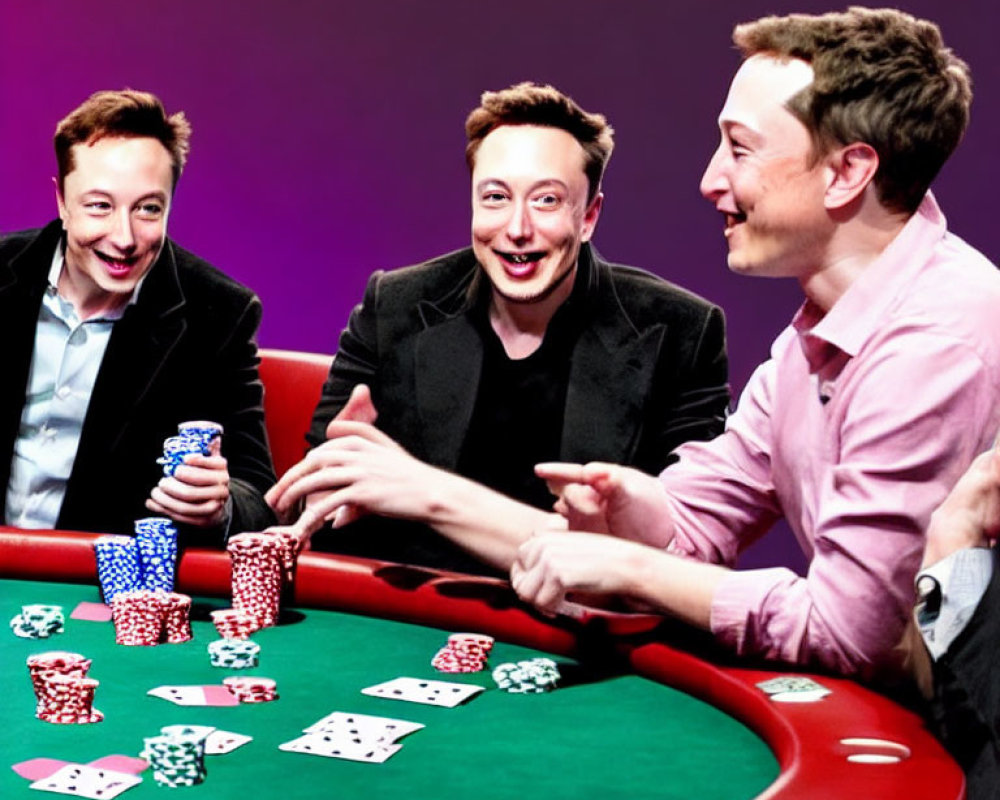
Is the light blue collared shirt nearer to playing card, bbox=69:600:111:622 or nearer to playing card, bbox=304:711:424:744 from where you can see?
playing card, bbox=69:600:111:622

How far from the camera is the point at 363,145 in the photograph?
485cm

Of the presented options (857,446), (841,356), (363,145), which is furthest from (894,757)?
Answer: (363,145)

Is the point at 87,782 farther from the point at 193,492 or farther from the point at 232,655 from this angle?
the point at 193,492

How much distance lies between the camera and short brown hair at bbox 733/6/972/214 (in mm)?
2096

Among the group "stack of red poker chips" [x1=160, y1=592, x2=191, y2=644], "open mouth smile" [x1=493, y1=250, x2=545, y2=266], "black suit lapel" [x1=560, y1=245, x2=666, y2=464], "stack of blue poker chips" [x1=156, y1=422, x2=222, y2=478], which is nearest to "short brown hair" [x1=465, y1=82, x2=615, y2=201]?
"open mouth smile" [x1=493, y1=250, x2=545, y2=266]

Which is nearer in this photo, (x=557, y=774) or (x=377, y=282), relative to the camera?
(x=557, y=774)

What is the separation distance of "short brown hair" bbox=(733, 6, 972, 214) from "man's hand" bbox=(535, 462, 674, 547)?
547mm

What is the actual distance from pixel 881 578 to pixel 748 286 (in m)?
2.68

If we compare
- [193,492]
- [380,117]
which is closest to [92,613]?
[193,492]

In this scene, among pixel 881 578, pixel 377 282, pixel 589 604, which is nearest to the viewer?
pixel 881 578

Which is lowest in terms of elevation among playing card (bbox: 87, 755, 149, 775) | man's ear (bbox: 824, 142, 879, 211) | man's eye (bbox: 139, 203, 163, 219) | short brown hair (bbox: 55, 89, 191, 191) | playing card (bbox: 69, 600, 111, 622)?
playing card (bbox: 69, 600, 111, 622)

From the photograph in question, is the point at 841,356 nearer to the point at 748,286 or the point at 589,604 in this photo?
the point at 589,604

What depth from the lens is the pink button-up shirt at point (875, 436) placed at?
6.30ft

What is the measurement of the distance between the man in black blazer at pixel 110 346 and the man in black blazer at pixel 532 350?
1.05 ft
